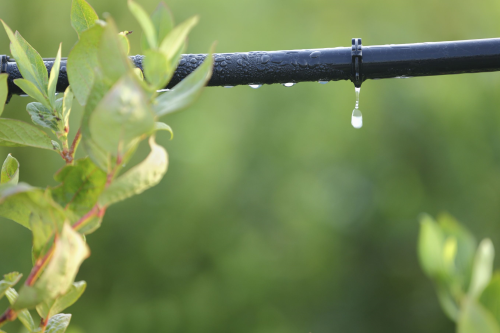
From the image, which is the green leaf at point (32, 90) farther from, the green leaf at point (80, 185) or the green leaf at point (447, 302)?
the green leaf at point (447, 302)

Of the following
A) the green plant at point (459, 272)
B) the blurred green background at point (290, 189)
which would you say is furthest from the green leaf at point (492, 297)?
the blurred green background at point (290, 189)

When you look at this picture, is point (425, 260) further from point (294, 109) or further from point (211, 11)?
point (211, 11)

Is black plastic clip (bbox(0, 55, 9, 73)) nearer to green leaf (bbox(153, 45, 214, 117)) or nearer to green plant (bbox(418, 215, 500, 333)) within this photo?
green leaf (bbox(153, 45, 214, 117))

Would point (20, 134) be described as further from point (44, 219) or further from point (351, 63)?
point (351, 63)

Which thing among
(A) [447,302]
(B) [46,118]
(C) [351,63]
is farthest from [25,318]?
(C) [351,63]

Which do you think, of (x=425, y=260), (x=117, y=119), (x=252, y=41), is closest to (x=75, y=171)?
(x=117, y=119)

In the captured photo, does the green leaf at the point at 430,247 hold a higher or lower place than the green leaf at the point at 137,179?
lower
